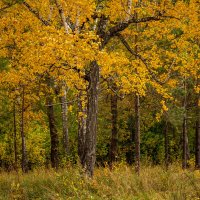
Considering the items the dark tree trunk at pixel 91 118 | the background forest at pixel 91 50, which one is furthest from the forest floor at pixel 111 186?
the background forest at pixel 91 50

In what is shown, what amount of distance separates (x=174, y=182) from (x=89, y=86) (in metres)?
3.24

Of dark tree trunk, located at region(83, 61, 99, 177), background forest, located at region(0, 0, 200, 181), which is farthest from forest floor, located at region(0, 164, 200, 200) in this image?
background forest, located at region(0, 0, 200, 181)

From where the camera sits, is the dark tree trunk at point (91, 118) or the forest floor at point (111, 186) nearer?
the forest floor at point (111, 186)

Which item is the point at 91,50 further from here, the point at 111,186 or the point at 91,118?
the point at 111,186

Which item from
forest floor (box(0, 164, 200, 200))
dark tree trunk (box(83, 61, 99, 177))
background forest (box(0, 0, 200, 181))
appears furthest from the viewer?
dark tree trunk (box(83, 61, 99, 177))

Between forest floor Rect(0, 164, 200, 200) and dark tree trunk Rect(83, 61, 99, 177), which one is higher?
dark tree trunk Rect(83, 61, 99, 177)

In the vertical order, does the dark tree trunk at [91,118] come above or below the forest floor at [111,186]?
above

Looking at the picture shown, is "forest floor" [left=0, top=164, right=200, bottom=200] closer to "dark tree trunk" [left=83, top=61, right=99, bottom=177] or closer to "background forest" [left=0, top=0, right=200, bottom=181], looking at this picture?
"dark tree trunk" [left=83, top=61, right=99, bottom=177]

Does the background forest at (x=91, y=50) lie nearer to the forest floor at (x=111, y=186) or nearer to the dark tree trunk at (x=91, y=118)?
the dark tree trunk at (x=91, y=118)

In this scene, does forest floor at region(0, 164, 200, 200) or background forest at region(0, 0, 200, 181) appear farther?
background forest at region(0, 0, 200, 181)

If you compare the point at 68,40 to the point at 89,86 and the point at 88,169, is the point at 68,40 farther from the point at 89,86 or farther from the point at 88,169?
the point at 88,169

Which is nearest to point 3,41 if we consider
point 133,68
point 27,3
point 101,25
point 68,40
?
point 27,3

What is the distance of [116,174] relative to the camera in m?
9.93

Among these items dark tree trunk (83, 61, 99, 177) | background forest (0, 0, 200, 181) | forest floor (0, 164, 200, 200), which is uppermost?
background forest (0, 0, 200, 181)
